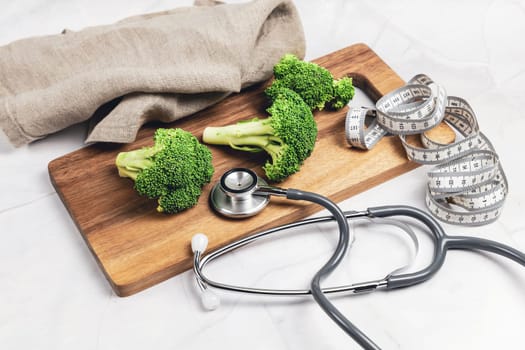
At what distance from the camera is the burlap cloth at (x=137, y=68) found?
8.09 ft

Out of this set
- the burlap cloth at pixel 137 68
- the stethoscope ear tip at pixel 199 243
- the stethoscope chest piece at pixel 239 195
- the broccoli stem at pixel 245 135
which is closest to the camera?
the stethoscope ear tip at pixel 199 243

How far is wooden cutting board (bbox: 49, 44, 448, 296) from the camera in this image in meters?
2.12

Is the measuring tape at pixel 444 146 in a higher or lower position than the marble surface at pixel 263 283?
higher

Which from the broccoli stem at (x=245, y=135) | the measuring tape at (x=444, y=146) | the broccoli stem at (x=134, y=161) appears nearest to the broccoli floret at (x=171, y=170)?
the broccoli stem at (x=134, y=161)

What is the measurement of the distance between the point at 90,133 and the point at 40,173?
0.23 metres

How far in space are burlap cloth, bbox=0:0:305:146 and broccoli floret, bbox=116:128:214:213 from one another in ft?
0.73

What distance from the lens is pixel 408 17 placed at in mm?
3117

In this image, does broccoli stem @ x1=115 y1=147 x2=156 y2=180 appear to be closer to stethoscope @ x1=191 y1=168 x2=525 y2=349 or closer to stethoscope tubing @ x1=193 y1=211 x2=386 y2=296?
stethoscope @ x1=191 y1=168 x2=525 y2=349

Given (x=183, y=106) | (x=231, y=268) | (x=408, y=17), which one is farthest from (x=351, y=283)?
(x=408, y=17)

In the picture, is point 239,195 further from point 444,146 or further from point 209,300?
point 444,146

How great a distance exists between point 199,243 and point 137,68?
770 mm

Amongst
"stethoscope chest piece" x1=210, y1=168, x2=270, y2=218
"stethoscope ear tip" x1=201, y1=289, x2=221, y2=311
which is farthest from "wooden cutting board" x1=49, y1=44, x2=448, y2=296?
"stethoscope ear tip" x1=201, y1=289, x2=221, y2=311

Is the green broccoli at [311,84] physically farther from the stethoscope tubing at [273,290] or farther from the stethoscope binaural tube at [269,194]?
the stethoscope tubing at [273,290]

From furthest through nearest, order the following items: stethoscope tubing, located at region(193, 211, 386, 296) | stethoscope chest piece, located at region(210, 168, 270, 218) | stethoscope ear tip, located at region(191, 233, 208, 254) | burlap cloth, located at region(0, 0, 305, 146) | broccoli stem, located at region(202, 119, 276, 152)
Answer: burlap cloth, located at region(0, 0, 305, 146) → broccoli stem, located at region(202, 119, 276, 152) → stethoscope chest piece, located at region(210, 168, 270, 218) → stethoscope ear tip, located at region(191, 233, 208, 254) → stethoscope tubing, located at region(193, 211, 386, 296)
